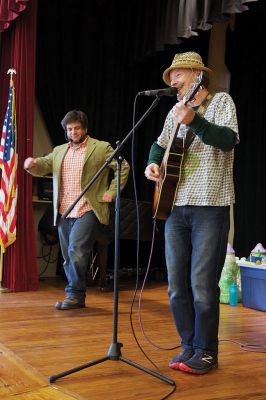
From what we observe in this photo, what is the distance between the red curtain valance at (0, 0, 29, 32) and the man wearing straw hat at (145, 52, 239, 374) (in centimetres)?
237

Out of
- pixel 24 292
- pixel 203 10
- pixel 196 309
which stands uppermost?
pixel 203 10

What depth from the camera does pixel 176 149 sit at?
1.92 meters

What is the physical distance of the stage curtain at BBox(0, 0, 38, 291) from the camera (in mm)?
4168

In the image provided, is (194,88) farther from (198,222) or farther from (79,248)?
(79,248)

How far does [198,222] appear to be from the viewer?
1894mm

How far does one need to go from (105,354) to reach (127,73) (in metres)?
4.13

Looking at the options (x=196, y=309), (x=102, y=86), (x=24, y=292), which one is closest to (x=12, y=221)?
(x=24, y=292)

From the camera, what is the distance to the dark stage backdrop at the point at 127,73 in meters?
5.12

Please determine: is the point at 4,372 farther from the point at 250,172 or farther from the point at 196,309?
the point at 250,172

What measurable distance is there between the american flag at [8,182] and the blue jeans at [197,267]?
238 centimetres

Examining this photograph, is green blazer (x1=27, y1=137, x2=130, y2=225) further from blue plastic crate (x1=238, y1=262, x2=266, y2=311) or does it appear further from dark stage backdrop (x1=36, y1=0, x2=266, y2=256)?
dark stage backdrop (x1=36, y1=0, x2=266, y2=256)

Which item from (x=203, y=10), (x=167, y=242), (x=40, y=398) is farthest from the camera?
(x=203, y=10)

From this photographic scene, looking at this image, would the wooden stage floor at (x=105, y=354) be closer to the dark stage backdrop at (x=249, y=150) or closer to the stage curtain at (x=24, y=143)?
the stage curtain at (x=24, y=143)

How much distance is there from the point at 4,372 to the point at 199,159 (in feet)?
3.69
